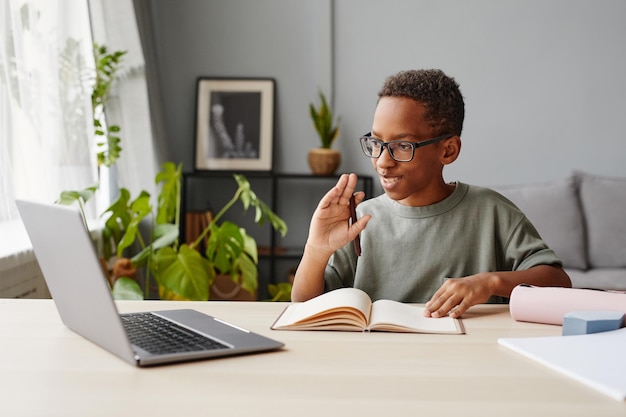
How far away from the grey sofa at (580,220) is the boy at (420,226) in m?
2.06

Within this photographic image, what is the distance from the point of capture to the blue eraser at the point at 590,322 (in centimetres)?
119

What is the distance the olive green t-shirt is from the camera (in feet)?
5.77

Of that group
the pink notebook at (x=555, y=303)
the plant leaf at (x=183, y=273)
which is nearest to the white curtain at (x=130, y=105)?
the plant leaf at (x=183, y=273)

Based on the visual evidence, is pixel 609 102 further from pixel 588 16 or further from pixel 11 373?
pixel 11 373

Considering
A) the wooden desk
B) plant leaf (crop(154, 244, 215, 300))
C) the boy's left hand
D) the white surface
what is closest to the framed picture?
plant leaf (crop(154, 244, 215, 300))

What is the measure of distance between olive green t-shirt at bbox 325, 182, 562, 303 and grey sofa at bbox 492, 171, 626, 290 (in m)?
2.05

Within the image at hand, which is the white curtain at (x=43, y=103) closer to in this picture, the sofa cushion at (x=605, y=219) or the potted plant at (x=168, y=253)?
the potted plant at (x=168, y=253)

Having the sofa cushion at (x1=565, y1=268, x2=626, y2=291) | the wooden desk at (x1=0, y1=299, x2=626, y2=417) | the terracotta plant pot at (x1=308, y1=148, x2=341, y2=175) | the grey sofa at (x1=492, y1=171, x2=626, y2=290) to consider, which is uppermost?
the wooden desk at (x1=0, y1=299, x2=626, y2=417)

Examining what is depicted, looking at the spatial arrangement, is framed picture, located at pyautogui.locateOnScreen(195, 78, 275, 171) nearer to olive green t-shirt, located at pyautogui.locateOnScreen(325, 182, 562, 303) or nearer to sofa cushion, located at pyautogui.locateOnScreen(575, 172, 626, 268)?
sofa cushion, located at pyautogui.locateOnScreen(575, 172, 626, 268)

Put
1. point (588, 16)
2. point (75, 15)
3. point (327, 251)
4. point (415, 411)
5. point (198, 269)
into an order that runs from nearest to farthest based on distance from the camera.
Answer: point (415, 411), point (327, 251), point (198, 269), point (75, 15), point (588, 16)

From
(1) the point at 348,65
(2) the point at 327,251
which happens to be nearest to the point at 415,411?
(2) the point at 327,251

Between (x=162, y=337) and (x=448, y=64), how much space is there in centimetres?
352

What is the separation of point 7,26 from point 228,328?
1.80m

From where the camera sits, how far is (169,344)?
3.64ft
